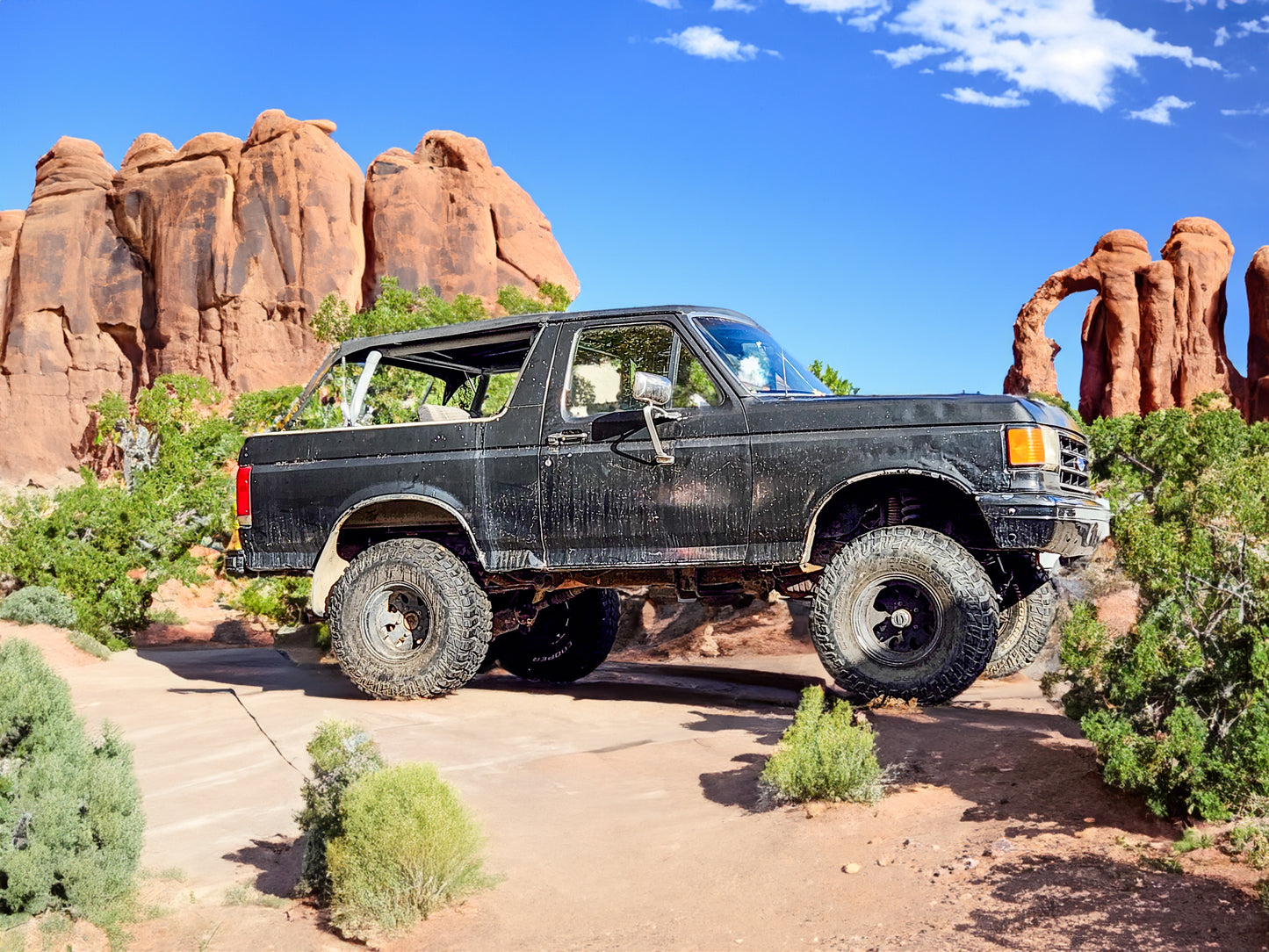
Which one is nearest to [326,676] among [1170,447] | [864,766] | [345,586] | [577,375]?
[345,586]

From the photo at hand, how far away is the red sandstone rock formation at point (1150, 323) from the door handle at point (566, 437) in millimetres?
60550

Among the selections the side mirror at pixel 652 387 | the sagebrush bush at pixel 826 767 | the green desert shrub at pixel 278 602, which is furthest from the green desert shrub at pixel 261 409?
the sagebrush bush at pixel 826 767

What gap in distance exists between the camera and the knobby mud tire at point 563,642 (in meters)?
9.45

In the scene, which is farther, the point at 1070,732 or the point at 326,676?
the point at 326,676

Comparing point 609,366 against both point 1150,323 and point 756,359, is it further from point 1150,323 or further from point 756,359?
point 1150,323

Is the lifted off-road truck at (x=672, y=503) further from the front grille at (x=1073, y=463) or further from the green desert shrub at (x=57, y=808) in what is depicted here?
the green desert shrub at (x=57, y=808)

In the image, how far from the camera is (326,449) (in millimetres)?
8164

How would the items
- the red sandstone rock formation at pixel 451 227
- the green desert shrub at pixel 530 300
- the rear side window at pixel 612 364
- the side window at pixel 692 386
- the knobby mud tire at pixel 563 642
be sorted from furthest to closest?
the red sandstone rock formation at pixel 451 227 < the green desert shrub at pixel 530 300 < the knobby mud tire at pixel 563 642 < the rear side window at pixel 612 364 < the side window at pixel 692 386

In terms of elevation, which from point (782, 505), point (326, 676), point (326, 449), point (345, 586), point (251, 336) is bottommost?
point (326, 676)

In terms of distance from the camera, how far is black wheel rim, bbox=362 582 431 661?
7.88m

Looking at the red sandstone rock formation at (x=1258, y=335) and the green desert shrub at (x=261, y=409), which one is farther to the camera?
the red sandstone rock formation at (x=1258, y=335)

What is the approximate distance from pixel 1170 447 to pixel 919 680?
12092 millimetres

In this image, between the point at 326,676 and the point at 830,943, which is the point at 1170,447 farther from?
the point at 830,943

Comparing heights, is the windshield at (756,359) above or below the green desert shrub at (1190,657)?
above
